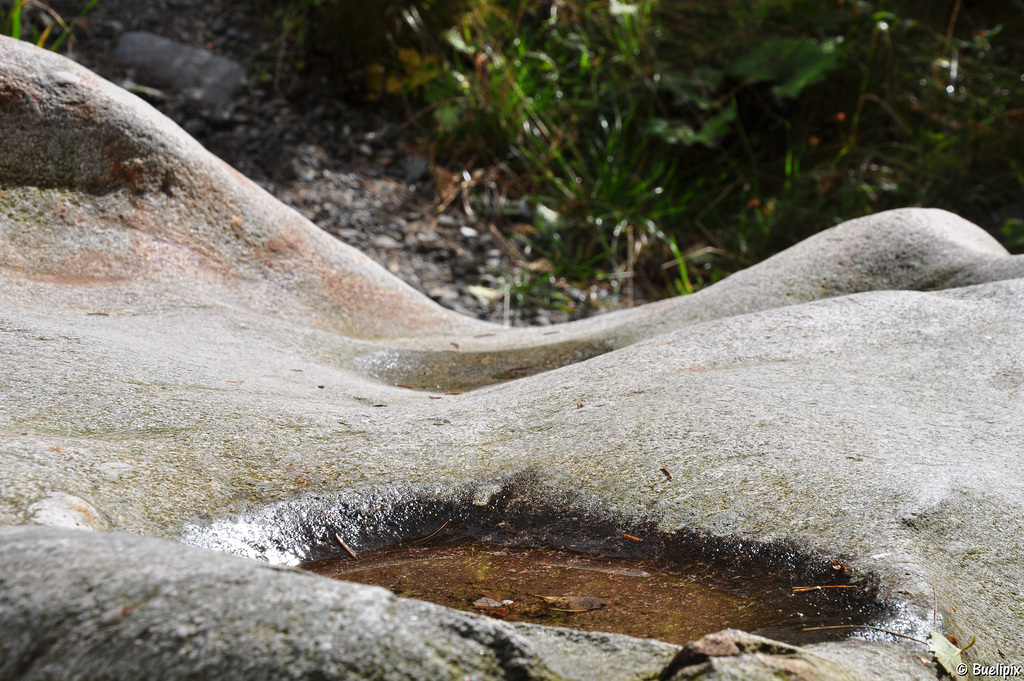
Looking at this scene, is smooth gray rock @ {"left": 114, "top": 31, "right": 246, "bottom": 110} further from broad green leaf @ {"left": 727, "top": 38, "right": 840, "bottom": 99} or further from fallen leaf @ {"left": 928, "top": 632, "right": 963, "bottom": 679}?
fallen leaf @ {"left": 928, "top": 632, "right": 963, "bottom": 679}

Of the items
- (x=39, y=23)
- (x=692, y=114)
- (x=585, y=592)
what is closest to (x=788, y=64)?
(x=692, y=114)

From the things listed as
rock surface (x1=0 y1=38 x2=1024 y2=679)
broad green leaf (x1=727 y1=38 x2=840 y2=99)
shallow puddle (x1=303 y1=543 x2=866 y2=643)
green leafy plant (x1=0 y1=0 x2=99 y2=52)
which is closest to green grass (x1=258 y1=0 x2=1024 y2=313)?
broad green leaf (x1=727 y1=38 x2=840 y2=99)

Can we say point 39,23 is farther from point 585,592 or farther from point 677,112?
point 585,592

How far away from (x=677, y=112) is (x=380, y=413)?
17.3 ft

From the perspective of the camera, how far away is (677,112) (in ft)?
22.2

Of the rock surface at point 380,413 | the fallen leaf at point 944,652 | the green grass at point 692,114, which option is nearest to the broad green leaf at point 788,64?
the green grass at point 692,114

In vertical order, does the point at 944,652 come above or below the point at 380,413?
below

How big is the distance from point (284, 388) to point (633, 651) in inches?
59.0

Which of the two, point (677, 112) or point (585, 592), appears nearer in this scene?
point (585, 592)

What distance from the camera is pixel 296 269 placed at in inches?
140

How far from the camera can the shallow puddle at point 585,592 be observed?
1.39 metres

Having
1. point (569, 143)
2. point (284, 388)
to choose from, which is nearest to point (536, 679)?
point (284, 388)

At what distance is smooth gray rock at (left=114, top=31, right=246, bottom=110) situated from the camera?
6.29 m

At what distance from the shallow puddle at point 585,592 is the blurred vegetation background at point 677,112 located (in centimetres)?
423
